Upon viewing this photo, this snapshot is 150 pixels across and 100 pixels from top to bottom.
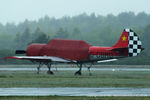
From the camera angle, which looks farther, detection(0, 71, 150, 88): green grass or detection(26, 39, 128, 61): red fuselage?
detection(26, 39, 128, 61): red fuselage

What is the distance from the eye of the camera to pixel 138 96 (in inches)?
955

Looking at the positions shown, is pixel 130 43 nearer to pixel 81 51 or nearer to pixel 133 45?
pixel 133 45

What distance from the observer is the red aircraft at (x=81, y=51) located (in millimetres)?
49312

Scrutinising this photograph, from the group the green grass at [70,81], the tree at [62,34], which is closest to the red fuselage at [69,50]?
the green grass at [70,81]

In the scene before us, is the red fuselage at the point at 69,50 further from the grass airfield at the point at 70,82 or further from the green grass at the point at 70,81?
the grass airfield at the point at 70,82

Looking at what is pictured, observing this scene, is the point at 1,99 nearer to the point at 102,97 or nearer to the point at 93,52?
the point at 102,97

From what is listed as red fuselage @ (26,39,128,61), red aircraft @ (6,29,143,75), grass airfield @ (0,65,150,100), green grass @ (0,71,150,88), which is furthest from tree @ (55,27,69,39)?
grass airfield @ (0,65,150,100)

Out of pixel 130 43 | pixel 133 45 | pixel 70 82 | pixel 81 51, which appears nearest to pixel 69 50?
pixel 81 51

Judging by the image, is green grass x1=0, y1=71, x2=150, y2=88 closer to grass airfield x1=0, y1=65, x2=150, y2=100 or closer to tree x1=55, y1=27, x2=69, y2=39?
grass airfield x1=0, y1=65, x2=150, y2=100

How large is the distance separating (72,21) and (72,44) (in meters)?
65.6

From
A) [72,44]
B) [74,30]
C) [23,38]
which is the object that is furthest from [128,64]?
[72,44]

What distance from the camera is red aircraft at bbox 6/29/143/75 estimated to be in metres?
49.3

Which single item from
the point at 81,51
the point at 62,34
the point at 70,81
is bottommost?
the point at 70,81

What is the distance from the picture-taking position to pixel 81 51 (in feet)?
168
